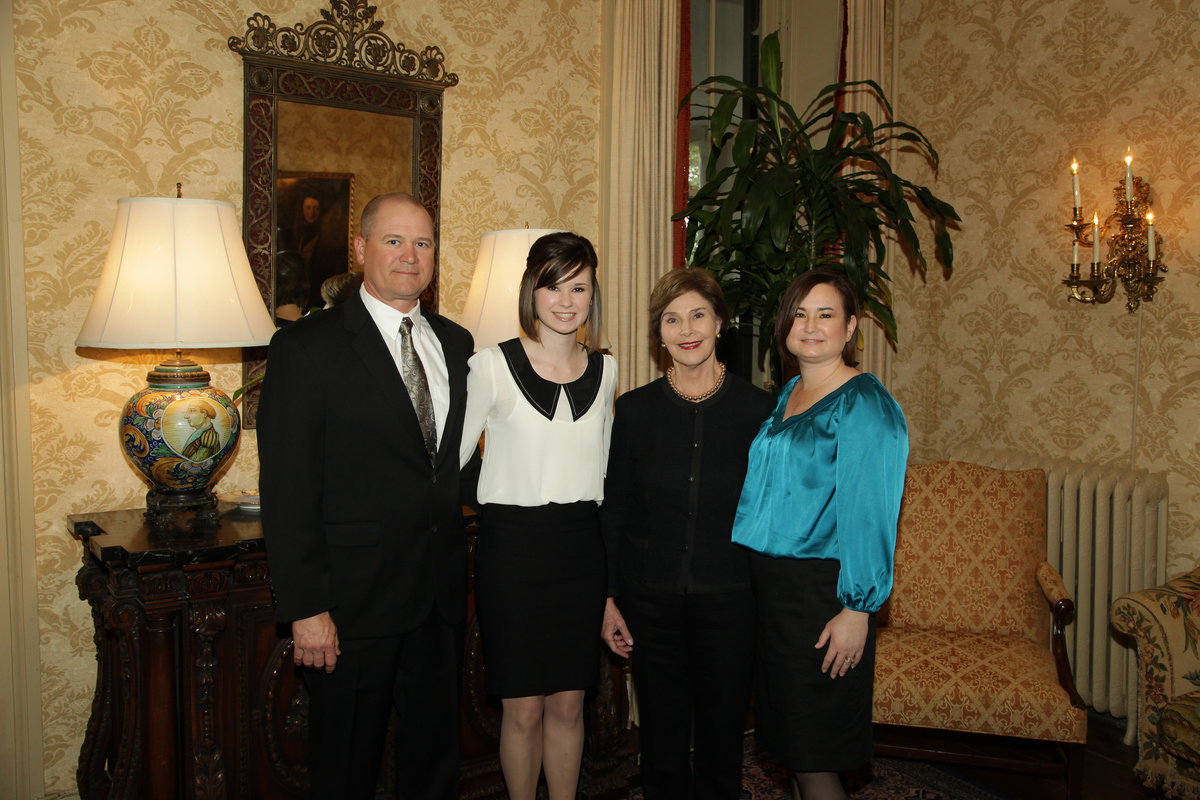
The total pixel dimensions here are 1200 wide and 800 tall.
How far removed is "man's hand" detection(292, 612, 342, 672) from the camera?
1.89 metres

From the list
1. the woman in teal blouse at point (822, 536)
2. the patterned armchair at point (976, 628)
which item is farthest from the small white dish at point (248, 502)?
the patterned armchair at point (976, 628)

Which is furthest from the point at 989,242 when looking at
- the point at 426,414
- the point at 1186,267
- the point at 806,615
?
the point at 426,414

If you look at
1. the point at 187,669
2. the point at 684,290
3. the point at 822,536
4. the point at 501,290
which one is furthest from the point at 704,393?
the point at 187,669

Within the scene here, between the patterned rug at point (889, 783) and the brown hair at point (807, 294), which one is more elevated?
the brown hair at point (807, 294)

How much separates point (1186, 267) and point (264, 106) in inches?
126

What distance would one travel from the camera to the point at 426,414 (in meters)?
2.03

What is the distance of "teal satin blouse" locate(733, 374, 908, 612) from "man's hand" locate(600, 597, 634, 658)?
442 mm

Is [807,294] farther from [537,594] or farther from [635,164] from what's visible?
[635,164]

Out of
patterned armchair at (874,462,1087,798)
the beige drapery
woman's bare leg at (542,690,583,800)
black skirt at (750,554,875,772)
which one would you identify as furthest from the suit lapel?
patterned armchair at (874,462,1087,798)

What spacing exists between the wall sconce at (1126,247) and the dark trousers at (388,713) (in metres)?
2.74

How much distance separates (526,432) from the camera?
6.97 feet

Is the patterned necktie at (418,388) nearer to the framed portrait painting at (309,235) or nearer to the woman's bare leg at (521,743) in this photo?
the woman's bare leg at (521,743)

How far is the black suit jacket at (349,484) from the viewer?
6.08 ft

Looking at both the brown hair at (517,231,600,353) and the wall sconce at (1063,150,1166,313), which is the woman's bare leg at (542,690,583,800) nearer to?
the brown hair at (517,231,600,353)
